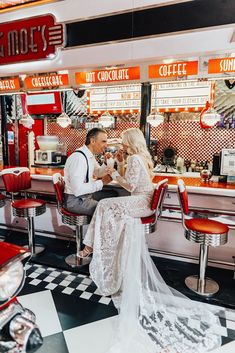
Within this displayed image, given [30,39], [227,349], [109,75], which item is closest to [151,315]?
[227,349]

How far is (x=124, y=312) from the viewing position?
2.50 metres

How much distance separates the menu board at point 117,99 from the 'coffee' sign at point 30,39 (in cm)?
182

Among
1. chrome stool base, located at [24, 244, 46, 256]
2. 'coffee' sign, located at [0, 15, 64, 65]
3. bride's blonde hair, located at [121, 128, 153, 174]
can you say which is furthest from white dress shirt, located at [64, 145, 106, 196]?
'coffee' sign, located at [0, 15, 64, 65]

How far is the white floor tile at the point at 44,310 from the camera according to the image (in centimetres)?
251

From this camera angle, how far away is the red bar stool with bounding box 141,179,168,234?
9.66ft

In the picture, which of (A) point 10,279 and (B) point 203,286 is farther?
(B) point 203,286

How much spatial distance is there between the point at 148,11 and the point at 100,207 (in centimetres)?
271

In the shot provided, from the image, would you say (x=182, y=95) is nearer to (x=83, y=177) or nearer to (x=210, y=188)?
(x=210, y=188)

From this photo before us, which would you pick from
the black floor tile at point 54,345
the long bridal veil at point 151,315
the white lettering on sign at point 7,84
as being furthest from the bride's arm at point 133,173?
the white lettering on sign at point 7,84

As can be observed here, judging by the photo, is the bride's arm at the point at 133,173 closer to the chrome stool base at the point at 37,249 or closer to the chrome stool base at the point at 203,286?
the chrome stool base at the point at 203,286

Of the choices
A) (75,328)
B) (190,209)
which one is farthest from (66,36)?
(75,328)

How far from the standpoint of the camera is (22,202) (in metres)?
3.80

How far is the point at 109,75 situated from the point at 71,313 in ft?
10.8

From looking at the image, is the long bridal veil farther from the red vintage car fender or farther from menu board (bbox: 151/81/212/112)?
menu board (bbox: 151/81/212/112)
